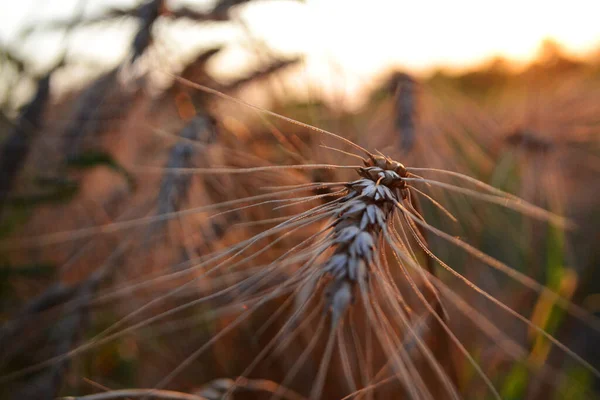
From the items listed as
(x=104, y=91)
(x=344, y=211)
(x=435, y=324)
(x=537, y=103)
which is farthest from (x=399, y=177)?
(x=537, y=103)

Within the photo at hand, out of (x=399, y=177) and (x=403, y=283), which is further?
(x=403, y=283)

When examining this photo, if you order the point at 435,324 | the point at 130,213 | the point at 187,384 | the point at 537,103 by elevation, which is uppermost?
the point at 537,103

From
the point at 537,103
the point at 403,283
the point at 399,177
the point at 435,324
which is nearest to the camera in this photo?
the point at 399,177

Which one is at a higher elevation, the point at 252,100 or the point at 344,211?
the point at 252,100

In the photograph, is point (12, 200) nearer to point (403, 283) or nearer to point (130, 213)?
point (130, 213)

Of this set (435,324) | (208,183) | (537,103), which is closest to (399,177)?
(435,324)

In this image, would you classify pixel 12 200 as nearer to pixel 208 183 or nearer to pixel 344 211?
pixel 208 183

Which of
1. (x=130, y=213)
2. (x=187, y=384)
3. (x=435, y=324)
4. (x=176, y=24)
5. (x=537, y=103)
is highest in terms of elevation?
(x=176, y=24)

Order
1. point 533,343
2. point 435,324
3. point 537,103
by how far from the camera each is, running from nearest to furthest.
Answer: point 435,324, point 533,343, point 537,103

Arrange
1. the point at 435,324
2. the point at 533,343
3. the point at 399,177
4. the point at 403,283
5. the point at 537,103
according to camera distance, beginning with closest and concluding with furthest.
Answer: the point at 399,177 < the point at 435,324 < the point at 533,343 < the point at 403,283 < the point at 537,103
